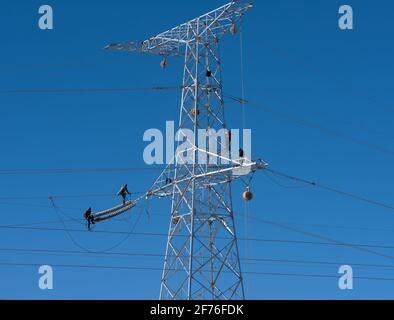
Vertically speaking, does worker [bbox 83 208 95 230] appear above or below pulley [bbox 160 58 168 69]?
below

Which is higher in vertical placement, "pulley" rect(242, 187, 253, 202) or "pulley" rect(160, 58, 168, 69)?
"pulley" rect(160, 58, 168, 69)

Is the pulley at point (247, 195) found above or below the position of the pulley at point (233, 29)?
below

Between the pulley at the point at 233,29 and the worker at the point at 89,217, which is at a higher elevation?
the pulley at the point at 233,29

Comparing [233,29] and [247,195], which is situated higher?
[233,29]

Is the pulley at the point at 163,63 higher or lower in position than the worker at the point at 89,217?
higher

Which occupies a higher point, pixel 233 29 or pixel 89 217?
pixel 233 29

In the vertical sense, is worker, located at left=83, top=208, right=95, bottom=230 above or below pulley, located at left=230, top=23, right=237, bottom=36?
below

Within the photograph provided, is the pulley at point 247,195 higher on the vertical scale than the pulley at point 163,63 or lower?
lower

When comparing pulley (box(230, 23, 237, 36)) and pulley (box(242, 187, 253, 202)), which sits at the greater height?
pulley (box(230, 23, 237, 36))
